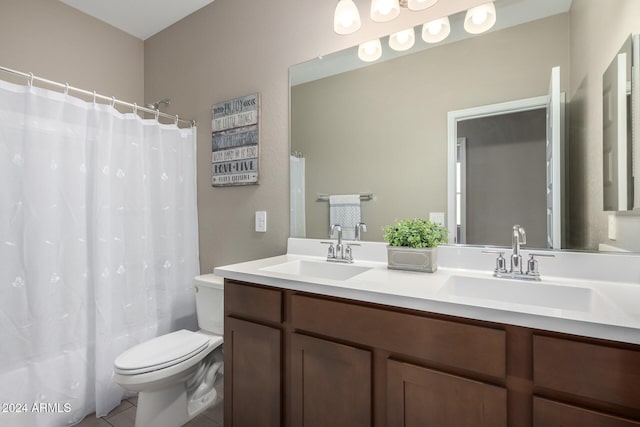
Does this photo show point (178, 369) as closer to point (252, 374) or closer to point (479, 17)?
point (252, 374)

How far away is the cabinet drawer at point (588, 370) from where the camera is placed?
0.69 metres

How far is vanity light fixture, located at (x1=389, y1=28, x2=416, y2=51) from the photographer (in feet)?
4.88

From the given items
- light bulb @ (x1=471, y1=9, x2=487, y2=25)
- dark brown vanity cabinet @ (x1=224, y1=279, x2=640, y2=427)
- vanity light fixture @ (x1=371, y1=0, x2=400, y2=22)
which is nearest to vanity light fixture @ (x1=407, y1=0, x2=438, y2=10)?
vanity light fixture @ (x1=371, y1=0, x2=400, y2=22)

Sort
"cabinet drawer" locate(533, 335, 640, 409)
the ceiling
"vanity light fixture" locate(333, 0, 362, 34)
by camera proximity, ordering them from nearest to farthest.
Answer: "cabinet drawer" locate(533, 335, 640, 409), "vanity light fixture" locate(333, 0, 362, 34), the ceiling

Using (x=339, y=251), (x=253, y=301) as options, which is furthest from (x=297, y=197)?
(x=253, y=301)

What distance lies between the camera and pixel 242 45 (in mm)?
2057

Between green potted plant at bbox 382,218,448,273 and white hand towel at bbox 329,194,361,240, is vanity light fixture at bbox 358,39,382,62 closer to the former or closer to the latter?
white hand towel at bbox 329,194,361,240

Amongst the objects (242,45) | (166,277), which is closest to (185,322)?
(166,277)

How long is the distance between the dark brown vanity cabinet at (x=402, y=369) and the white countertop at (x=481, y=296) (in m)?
0.03

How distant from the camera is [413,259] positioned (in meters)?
1.30

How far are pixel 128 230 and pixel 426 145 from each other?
1777 mm

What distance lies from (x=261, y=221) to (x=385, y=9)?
1.32 meters

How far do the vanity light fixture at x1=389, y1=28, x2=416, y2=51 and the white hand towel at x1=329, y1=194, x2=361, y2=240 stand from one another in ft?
2.47

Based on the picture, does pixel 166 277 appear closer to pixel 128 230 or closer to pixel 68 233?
pixel 128 230
